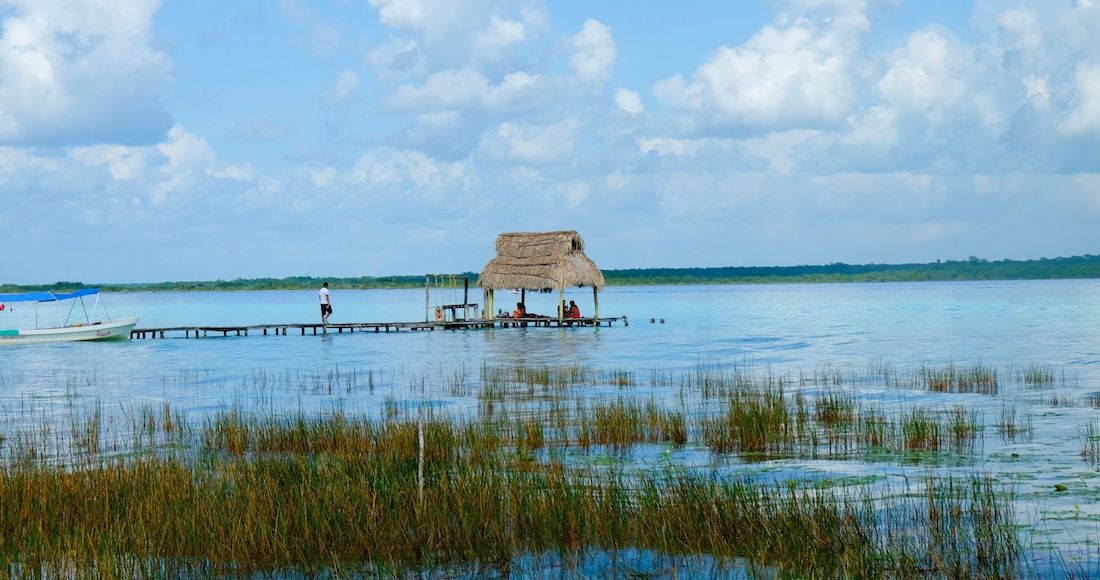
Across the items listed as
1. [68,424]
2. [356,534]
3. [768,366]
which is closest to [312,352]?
[768,366]

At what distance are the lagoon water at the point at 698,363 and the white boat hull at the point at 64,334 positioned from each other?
18.0 inches

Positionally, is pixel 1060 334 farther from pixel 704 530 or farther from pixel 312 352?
pixel 704 530

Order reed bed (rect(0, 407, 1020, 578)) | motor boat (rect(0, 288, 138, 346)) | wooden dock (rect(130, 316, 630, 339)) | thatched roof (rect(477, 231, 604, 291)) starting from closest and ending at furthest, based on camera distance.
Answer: reed bed (rect(0, 407, 1020, 578)) → motor boat (rect(0, 288, 138, 346)) → thatched roof (rect(477, 231, 604, 291)) → wooden dock (rect(130, 316, 630, 339))

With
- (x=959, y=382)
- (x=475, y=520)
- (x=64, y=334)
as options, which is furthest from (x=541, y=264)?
(x=475, y=520)

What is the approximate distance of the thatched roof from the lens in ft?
121

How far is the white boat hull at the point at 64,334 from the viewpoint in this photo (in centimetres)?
3319

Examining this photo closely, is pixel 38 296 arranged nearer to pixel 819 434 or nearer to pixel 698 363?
pixel 698 363

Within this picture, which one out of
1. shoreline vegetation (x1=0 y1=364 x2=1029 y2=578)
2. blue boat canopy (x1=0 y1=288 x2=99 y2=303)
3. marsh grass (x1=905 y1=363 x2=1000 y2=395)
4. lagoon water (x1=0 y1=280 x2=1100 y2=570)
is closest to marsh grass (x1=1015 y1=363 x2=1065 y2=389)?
lagoon water (x1=0 y1=280 x2=1100 y2=570)

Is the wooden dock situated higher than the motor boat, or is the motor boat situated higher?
the motor boat

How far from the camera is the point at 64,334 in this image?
3369cm

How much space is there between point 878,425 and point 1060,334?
24.2 m

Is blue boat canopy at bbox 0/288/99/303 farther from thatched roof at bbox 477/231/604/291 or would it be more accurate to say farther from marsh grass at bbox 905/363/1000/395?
marsh grass at bbox 905/363/1000/395

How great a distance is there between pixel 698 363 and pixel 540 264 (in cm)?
1555

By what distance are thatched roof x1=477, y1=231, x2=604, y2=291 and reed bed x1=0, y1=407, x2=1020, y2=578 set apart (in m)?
28.6
